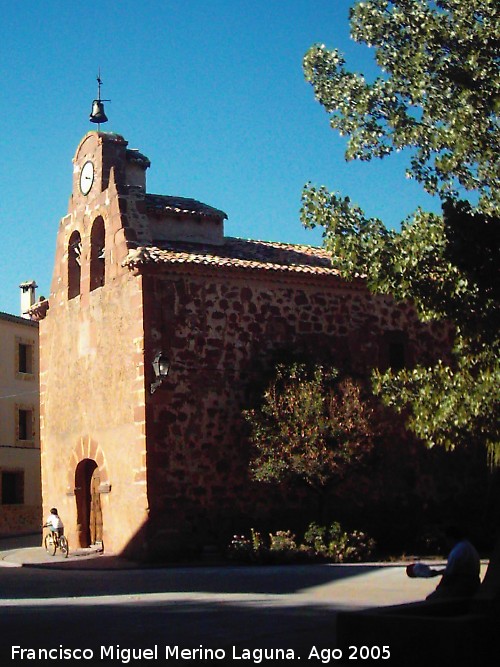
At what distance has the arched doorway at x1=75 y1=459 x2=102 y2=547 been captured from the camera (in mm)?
25609

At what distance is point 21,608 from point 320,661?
6.20 metres

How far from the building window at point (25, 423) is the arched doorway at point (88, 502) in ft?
51.2

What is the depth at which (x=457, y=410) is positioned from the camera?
1456 centimetres

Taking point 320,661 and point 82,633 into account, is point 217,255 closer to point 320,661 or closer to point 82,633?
point 82,633

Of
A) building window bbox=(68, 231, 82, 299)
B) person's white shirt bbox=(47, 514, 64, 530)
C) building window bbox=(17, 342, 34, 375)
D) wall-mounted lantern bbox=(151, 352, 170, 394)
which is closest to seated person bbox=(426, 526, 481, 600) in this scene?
wall-mounted lantern bbox=(151, 352, 170, 394)

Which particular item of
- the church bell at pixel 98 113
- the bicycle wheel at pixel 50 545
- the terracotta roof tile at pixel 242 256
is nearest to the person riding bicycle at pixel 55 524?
the bicycle wheel at pixel 50 545

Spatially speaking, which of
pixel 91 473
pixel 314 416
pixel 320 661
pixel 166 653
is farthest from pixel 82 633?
pixel 91 473

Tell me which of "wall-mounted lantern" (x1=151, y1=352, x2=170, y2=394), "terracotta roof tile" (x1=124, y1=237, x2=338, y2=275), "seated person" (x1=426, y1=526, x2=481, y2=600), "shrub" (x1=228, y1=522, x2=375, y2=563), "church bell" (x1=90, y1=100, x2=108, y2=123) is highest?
"church bell" (x1=90, y1=100, x2=108, y2=123)

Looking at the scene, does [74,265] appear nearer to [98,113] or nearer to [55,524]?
[98,113]

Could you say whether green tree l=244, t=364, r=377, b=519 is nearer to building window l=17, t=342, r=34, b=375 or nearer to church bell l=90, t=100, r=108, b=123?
church bell l=90, t=100, r=108, b=123

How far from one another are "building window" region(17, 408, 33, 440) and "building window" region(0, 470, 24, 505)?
174cm

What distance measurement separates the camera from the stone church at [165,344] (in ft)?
73.5

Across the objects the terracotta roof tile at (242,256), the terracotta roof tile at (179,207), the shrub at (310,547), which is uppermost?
the terracotta roof tile at (179,207)

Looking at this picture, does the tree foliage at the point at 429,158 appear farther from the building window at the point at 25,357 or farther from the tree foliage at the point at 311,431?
the building window at the point at 25,357
